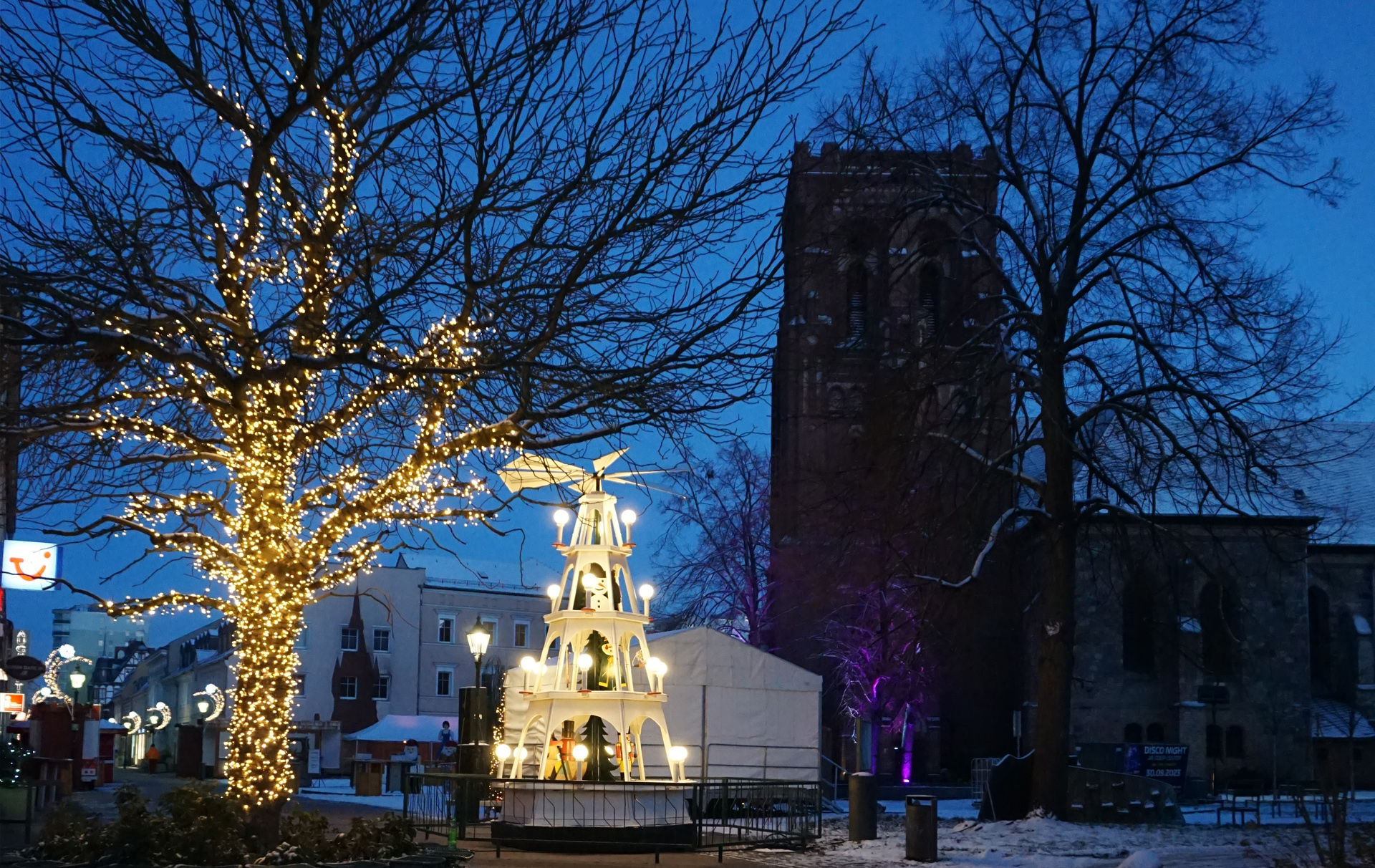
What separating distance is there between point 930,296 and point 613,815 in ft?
66.7

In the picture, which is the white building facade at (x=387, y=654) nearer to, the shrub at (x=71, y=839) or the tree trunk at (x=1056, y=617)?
the tree trunk at (x=1056, y=617)

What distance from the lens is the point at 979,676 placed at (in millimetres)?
54500

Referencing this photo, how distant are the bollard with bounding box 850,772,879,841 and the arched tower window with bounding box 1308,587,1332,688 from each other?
3808cm

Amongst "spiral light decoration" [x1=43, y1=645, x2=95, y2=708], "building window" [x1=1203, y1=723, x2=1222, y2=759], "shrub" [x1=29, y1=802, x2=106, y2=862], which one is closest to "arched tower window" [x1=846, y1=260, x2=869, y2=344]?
"shrub" [x1=29, y1=802, x2=106, y2=862]

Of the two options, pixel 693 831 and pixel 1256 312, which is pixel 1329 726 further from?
pixel 693 831

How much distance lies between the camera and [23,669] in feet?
90.1

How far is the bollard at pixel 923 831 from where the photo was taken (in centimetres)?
1916

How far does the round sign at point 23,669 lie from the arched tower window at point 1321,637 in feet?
150

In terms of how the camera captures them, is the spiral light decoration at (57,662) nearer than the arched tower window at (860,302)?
No

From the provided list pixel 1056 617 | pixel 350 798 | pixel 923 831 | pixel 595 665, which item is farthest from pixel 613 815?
pixel 350 798

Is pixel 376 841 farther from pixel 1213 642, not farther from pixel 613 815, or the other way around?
pixel 1213 642

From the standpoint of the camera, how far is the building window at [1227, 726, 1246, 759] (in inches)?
1941

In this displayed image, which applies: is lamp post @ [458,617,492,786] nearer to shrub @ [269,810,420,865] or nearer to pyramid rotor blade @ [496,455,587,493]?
pyramid rotor blade @ [496,455,587,493]

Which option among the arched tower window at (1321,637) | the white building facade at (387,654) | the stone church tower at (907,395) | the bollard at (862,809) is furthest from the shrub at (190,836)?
Answer: the arched tower window at (1321,637)
